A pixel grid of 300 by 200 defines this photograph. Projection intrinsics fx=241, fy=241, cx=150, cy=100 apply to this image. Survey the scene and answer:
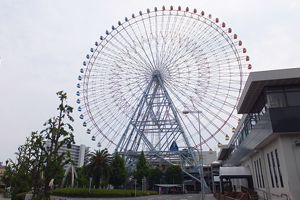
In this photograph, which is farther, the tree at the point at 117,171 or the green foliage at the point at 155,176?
the green foliage at the point at 155,176

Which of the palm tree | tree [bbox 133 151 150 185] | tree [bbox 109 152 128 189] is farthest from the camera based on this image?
tree [bbox 133 151 150 185]

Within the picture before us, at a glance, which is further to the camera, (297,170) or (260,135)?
(260,135)

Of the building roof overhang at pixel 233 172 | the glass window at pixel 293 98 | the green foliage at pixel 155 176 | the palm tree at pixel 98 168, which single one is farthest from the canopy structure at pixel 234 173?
the green foliage at pixel 155 176

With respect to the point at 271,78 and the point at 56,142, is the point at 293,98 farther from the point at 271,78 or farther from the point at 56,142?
the point at 56,142

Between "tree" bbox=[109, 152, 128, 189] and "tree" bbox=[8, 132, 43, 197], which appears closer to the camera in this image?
"tree" bbox=[8, 132, 43, 197]

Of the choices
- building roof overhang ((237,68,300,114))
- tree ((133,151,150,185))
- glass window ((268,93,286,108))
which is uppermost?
building roof overhang ((237,68,300,114))

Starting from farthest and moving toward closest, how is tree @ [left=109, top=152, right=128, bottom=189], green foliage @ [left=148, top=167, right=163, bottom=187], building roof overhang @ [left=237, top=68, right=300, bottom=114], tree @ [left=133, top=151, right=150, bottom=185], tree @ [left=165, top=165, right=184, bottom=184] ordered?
green foliage @ [left=148, top=167, right=163, bottom=187] < tree @ [left=165, top=165, right=184, bottom=184] < tree @ [left=133, top=151, right=150, bottom=185] < tree @ [left=109, top=152, right=128, bottom=189] < building roof overhang @ [left=237, top=68, right=300, bottom=114]

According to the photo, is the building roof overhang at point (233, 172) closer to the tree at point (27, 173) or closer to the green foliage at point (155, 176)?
the tree at point (27, 173)

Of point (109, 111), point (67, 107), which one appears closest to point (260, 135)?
point (67, 107)

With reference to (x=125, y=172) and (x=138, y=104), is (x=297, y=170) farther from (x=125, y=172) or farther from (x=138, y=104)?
(x=125, y=172)

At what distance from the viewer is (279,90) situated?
15.4 meters

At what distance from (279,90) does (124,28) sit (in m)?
24.3

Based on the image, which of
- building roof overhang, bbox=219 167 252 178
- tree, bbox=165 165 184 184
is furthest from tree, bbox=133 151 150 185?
building roof overhang, bbox=219 167 252 178

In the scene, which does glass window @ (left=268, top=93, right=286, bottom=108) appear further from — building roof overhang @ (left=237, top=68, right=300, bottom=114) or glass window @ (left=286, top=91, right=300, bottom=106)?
building roof overhang @ (left=237, top=68, right=300, bottom=114)
